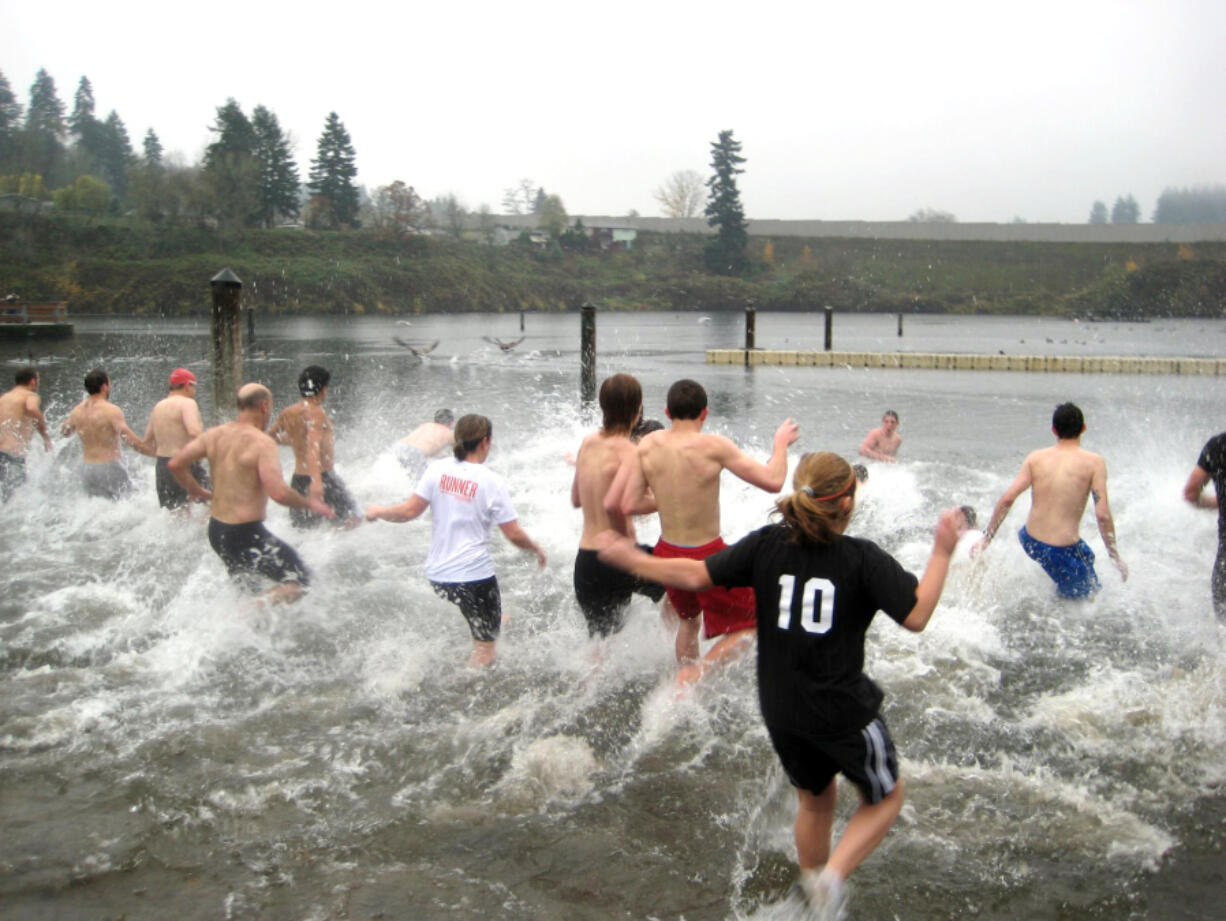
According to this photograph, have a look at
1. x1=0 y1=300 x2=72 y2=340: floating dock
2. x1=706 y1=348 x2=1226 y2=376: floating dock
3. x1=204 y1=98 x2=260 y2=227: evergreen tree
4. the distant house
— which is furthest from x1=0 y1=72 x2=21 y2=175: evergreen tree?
x1=706 y1=348 x2=1226 y2=376: floating dock

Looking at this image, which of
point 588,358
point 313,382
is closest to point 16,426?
point 313,382

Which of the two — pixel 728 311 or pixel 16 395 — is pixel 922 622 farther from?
pixel 728 311

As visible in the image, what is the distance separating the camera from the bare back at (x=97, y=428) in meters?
9.59

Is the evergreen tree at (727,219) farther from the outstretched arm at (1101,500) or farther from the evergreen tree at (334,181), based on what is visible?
the outstretched arm at (1101,500)

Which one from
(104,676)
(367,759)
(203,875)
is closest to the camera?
(203,875)

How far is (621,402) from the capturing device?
5.23 metres

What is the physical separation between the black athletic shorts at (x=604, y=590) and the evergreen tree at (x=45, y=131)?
108 m

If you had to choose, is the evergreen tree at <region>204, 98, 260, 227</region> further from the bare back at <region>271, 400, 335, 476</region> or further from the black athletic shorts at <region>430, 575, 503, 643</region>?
the black athletic shorts at <region>430, 575, 503, 643</region>

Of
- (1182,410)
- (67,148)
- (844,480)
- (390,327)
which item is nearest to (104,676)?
(844,480)

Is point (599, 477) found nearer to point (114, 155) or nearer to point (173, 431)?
point (173, 431)

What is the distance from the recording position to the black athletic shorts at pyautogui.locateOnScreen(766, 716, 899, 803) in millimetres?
3170

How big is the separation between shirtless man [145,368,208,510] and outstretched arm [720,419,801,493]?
5853 millimetres

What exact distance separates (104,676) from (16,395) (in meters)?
5.51

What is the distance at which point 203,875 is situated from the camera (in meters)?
3.88
